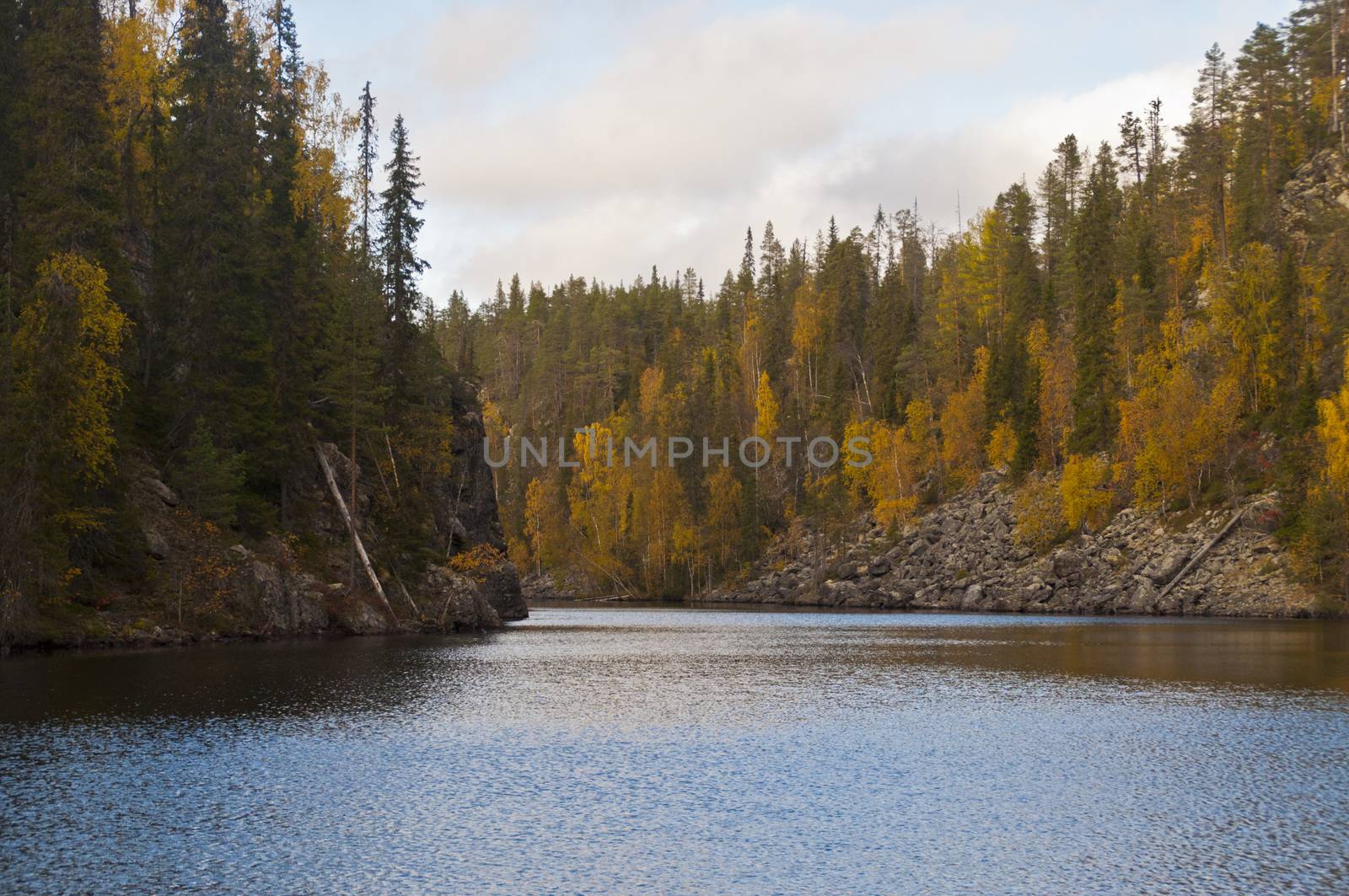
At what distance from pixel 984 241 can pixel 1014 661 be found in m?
98.6

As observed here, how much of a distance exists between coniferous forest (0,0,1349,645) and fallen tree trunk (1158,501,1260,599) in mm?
3774

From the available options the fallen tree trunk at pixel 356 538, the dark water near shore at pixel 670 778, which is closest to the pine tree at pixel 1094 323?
the dark water near shore at pixel 670 778

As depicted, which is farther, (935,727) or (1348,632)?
(1348,632)

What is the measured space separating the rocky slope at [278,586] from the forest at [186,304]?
420mm

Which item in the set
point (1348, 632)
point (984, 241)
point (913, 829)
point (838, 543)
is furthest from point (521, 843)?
point (984, 241)

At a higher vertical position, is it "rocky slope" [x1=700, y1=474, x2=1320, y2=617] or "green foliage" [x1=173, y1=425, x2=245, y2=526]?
"green foliage" [x1=173, y1=425, x2=245, y2=526]

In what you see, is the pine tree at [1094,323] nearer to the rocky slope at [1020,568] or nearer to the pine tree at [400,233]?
the rocky slope at [1020,568]

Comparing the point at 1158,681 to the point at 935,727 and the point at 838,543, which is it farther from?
the point at 838,543

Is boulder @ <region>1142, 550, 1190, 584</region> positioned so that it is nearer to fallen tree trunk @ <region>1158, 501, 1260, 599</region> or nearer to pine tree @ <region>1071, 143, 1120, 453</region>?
fallen tree trunk @ <region>1158, 501, 1260, 599</region>

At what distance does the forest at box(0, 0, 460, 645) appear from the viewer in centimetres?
4509

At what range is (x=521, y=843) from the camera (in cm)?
1694

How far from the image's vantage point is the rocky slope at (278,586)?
50.1 meters

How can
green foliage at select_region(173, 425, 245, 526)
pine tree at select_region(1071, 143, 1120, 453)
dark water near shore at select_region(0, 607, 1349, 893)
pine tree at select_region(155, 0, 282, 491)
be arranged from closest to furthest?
dark water near shore at select_region(0, 607, 1349, 893)
green foliage at select_region(173, 425, 245, 526)
pine tree at select_region(155, 0, 282, 491)
pine tree at select_region(1071, 143, 1120, 453)

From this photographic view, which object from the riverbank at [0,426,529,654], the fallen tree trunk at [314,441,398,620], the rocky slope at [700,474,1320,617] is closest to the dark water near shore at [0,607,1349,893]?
the riverbank at [0,426,529,654]
